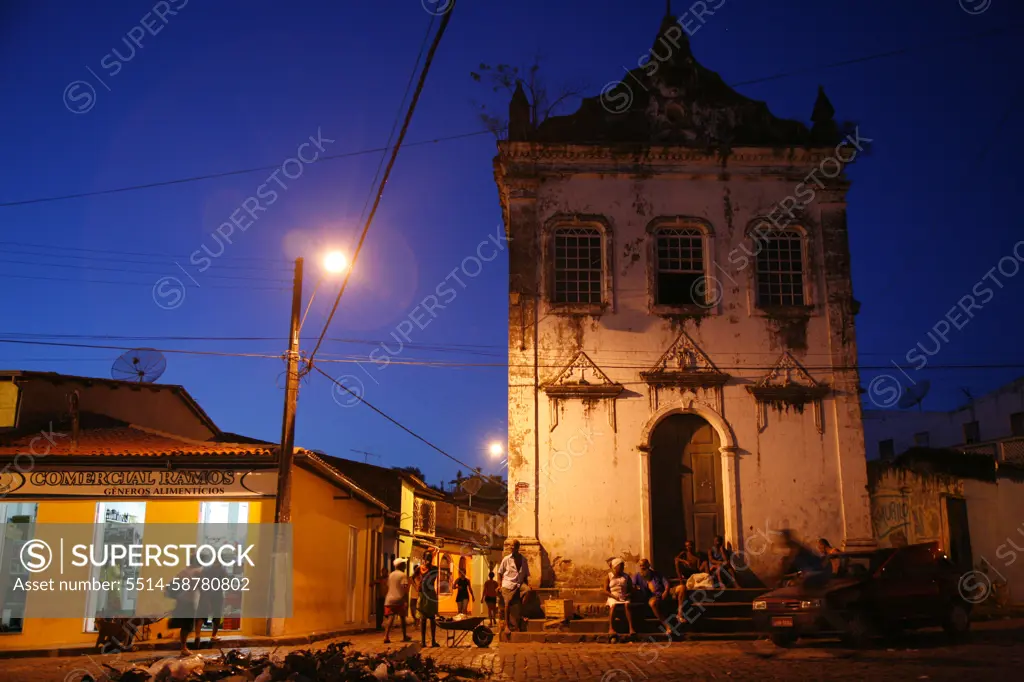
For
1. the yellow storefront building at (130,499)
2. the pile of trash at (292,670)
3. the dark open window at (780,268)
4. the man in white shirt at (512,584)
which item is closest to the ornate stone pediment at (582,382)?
the man in white shirt at (512,584)

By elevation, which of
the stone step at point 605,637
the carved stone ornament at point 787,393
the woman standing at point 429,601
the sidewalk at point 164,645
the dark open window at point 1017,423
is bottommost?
the sidewalk at point 164,645

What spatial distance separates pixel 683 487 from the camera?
722 inches

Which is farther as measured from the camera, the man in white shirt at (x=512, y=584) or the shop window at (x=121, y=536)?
the shop window at (x=121, y=536)

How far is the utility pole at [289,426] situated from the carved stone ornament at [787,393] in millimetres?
9246

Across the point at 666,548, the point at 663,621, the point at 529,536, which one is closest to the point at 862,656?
the point at 663,621

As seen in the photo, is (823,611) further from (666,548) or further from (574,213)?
(574,213)

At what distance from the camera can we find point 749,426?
18.3 m

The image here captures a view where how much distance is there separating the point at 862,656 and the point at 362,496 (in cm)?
1313

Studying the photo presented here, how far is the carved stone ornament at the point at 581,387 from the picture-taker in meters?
18.3

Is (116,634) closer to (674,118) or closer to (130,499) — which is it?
(130,499)

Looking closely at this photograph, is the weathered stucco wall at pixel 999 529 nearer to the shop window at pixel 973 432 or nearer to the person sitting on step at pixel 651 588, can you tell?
the person sitting on step at pixel 651 588

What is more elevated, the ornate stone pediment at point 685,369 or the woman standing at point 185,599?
the ornate stone pediment at point 685,369

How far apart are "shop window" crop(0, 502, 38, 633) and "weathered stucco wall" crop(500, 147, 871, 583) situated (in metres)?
9.67

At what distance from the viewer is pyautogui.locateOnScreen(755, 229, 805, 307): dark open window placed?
1927cm
